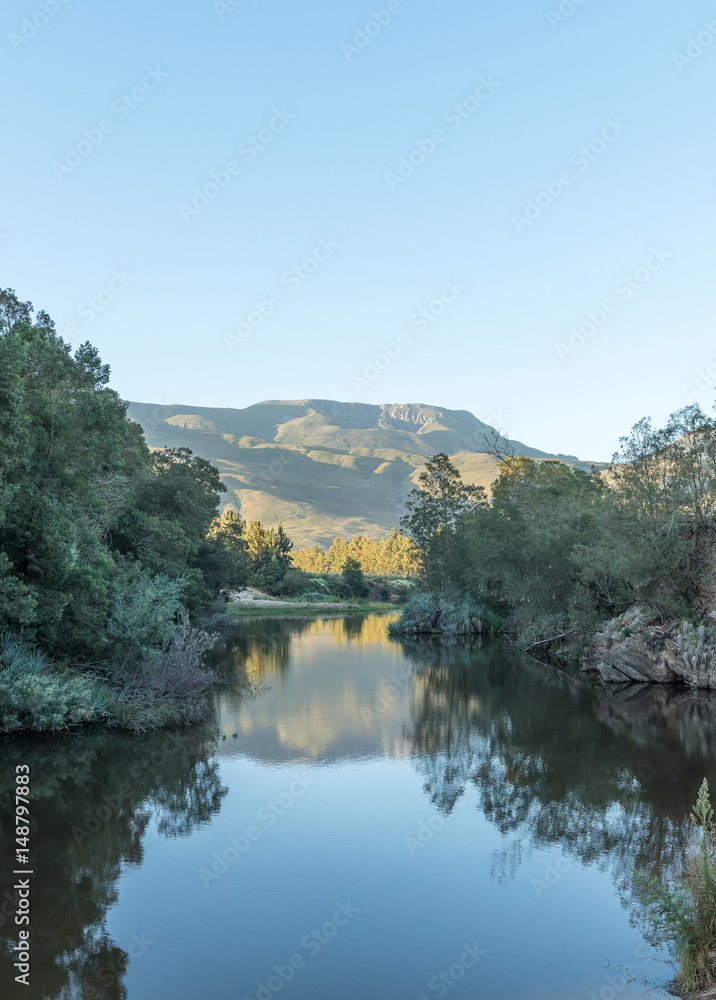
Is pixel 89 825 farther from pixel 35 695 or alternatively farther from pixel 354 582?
pixel 354 582

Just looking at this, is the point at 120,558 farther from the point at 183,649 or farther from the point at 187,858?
the point at 187,858

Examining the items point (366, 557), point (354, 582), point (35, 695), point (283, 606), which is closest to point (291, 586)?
point (354, 582)

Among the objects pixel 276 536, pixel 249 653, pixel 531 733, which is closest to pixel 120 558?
pixel 249 653

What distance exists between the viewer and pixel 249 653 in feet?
130

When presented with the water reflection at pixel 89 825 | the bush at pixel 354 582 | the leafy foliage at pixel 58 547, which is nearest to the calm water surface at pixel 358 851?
the water reflection at pixel 89 825

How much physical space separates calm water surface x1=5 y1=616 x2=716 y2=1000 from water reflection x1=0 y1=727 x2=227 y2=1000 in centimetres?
4

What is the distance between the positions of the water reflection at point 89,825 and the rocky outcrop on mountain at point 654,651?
55.0 ft

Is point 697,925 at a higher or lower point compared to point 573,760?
higher

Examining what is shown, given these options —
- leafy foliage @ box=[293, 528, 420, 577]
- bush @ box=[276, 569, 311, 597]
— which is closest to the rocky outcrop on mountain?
bush @ box=[276, 569, 311, 597]

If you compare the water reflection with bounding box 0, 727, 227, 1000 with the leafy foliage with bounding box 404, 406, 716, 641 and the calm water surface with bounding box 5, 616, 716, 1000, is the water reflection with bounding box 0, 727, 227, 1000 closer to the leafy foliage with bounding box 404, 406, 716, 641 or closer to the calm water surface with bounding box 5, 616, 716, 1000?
the calm water surface with bounding box 5, 616, 716, 1000

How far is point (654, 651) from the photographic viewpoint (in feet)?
95.6

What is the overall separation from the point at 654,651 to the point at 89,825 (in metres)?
22.1

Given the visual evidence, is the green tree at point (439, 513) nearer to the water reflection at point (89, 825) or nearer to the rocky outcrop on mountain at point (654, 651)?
the rocky outcrop on mountain at point (654, 651)

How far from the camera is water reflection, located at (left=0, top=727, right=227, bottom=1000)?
8.83 m
